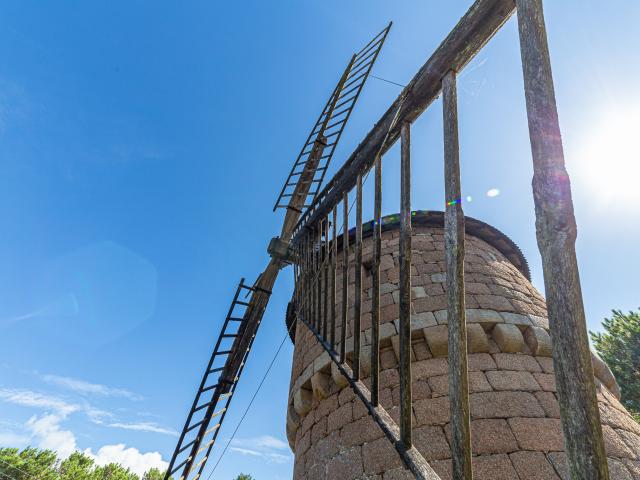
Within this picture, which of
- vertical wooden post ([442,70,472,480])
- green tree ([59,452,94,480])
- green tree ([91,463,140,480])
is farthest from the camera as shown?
green tree ([91,463,140,480])

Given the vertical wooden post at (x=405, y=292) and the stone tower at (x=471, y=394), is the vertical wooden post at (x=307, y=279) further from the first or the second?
the vertical wooden post at (x=405, y=292)

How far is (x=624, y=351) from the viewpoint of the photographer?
39.3 feet

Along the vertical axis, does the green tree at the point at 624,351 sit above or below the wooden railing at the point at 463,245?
above

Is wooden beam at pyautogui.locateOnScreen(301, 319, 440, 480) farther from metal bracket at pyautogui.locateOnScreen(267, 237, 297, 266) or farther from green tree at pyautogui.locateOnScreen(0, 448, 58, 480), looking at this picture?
green tree at pyautogui.locateOnScreen(0, 448, 58, 480)

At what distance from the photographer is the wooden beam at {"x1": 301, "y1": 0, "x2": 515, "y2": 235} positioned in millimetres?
1463

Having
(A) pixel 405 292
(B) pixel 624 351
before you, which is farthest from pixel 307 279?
(B) pixel 624 351

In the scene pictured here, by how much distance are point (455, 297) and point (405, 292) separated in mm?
291

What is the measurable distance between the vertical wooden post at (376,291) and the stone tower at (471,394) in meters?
1.27

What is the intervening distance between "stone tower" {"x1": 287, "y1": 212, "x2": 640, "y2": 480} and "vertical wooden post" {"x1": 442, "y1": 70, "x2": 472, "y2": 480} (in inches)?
66.4

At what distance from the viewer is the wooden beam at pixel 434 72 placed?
1.46 metres

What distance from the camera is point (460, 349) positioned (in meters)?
1.16

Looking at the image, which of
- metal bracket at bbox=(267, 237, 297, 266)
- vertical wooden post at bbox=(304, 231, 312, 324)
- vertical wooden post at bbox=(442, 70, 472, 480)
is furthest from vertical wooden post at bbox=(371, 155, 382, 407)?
metal bracket at bbox=(267, 237, 297, 266)

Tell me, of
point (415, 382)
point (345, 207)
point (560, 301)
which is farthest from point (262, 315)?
point (560, 301)

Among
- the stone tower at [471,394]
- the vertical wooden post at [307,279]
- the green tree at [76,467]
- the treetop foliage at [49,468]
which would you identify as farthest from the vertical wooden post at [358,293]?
the green tree at [76,467]
